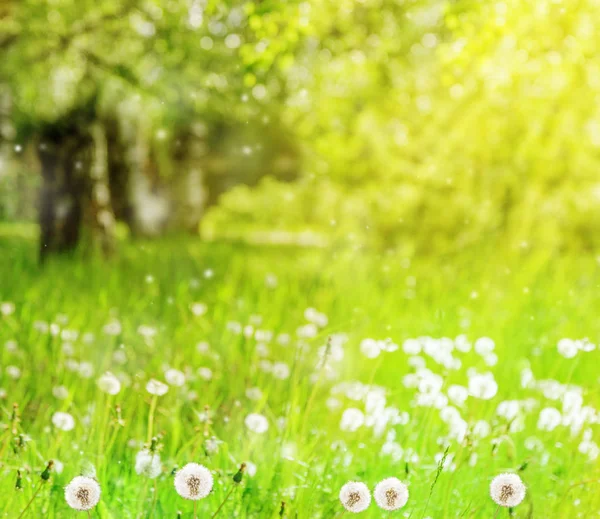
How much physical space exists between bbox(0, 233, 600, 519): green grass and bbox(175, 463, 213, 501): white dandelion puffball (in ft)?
0.98

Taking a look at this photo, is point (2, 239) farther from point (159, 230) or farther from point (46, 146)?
point (159, 230)

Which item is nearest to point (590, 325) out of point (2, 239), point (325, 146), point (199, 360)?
point (199, 360)

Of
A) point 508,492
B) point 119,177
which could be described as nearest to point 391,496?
point 508,492

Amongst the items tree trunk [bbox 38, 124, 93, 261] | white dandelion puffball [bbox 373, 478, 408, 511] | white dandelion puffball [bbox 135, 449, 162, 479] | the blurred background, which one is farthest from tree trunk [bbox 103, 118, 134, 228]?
white dandelion puffball [bbox 373, 478, 408, 511]

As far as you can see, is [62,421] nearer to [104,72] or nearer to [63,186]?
[104,72]

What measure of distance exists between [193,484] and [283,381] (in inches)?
81.5

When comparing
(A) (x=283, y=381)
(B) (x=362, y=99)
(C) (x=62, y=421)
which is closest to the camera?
(C) (x=62, y=421)

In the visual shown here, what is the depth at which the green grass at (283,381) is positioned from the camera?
2.48m

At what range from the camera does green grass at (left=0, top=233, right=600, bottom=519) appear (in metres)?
2.48

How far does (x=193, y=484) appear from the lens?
6.07 feet

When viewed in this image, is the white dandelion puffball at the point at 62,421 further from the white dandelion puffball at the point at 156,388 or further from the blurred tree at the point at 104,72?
the blurred tree at the point at 104,72

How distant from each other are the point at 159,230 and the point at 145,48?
7.24m

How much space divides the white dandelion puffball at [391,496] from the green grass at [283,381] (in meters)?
0.38

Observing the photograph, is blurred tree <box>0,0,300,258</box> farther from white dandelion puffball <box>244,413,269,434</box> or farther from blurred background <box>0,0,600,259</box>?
white dandelion puffball <box>244,413,269,434</box>
